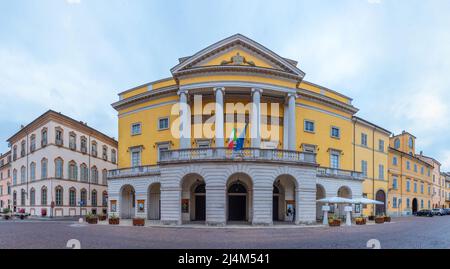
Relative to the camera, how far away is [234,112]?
31.2 meters

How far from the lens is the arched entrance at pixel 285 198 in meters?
28.9

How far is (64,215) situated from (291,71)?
35253 mm

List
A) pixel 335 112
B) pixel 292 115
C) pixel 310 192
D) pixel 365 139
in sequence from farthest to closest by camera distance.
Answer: pixel 365 139
pixel 335 112
pixel 292 115
pixel 310 192

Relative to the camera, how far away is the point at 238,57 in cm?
3066

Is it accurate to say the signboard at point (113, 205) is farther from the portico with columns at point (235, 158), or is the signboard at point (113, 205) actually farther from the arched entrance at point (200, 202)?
the arched entrance at point (200, 202)

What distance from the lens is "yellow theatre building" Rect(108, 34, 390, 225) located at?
26.1 meters

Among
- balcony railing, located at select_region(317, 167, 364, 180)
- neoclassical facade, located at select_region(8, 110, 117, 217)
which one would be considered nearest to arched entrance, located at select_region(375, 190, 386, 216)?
balcony railing, located at select_region(317, 167, 364, 180)

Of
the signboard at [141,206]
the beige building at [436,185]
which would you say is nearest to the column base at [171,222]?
the signboard at [141,206]

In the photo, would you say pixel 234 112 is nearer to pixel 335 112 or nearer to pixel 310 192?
pixel 310 192

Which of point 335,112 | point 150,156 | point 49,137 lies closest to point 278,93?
point 335,112

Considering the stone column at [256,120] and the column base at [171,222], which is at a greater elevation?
the stone column at [256,120]

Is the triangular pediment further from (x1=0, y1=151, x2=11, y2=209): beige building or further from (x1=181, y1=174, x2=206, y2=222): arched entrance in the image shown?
(x1=0, y1=151, x2=11, y2=209): beige building

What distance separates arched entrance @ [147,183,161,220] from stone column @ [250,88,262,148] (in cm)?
1135

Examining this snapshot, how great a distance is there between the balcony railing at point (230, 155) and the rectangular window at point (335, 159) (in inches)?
409
